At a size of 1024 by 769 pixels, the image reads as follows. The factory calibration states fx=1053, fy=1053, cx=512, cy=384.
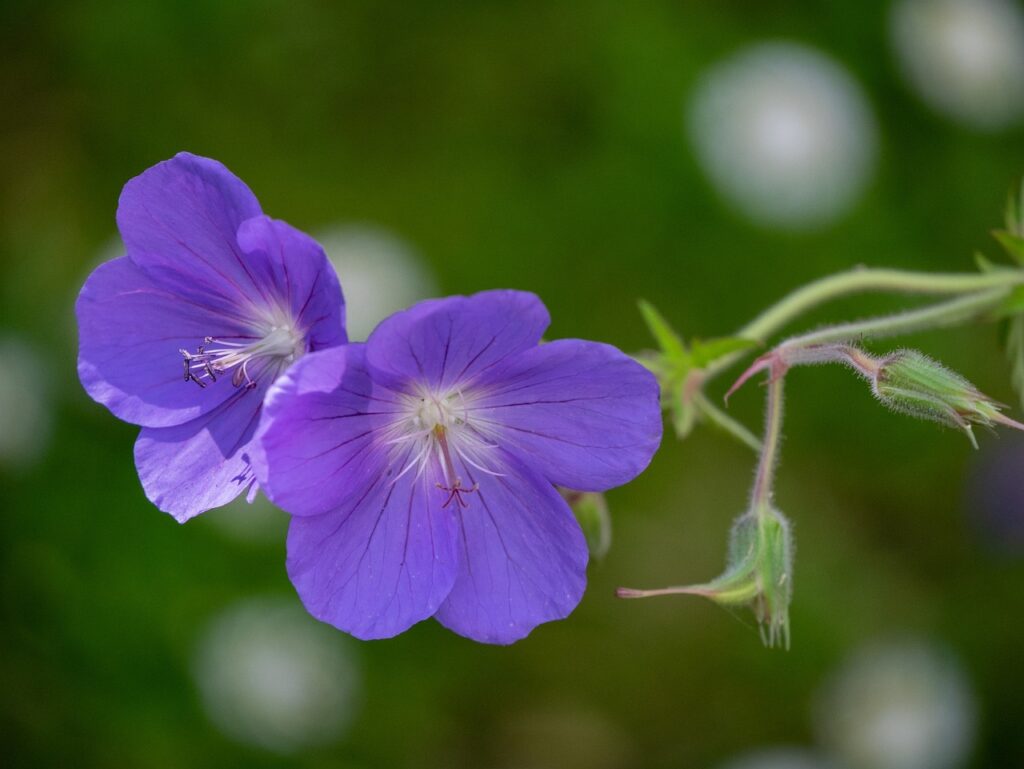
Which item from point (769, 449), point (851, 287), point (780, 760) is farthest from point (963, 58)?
point (769, 449)

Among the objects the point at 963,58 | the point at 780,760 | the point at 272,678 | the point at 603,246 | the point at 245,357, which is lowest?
the point at 780,760

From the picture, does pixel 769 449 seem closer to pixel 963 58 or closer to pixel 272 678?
pixel 272 678

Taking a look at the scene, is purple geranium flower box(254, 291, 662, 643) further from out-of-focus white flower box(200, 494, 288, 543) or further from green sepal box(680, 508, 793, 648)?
out-of-focus white flower box(200, 494, 288, 543)

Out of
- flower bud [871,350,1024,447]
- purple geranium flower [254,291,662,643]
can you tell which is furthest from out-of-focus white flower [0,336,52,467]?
flower bud [871,350,1024,447]

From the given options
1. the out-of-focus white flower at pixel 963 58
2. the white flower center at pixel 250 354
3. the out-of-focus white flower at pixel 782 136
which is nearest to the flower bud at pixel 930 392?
the white flower center at pixel 250 354

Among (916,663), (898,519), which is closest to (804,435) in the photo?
(898,519)

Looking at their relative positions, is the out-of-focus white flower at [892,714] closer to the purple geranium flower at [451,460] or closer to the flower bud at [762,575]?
the flower bud at [762,575]

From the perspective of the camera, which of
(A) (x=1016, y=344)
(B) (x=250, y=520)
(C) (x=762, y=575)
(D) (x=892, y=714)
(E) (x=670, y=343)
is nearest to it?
(C) (x=762, y=575)
